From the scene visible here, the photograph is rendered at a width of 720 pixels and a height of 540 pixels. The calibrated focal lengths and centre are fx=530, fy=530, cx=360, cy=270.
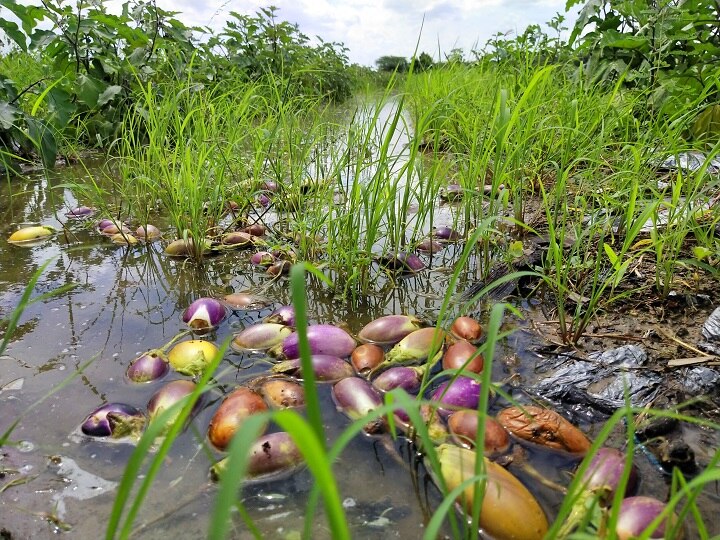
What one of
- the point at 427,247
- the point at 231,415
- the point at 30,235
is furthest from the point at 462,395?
the point at 30,235

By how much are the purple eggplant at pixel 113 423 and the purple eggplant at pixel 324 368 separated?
33 centimetres

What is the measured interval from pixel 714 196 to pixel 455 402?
5.27 ft

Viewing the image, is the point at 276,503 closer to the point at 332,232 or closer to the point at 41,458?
the point at 41,458

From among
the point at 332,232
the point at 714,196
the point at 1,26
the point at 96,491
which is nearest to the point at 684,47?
the point at 714,196

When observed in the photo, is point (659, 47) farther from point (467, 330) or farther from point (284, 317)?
point (284, 317)

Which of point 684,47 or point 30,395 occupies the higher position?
point 684,47

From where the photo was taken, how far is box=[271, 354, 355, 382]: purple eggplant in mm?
1249

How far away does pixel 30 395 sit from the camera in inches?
47.5

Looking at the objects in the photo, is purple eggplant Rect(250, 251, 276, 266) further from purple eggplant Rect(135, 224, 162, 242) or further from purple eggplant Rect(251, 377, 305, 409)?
purple eggplant Rect(251, 377, 305, 409)

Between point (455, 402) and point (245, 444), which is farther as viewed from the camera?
point (455, 402)

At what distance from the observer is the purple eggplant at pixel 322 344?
4.33 feet

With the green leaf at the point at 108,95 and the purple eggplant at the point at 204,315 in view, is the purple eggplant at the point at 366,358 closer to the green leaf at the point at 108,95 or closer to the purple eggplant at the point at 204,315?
the purple eggplant at the point at 204,315

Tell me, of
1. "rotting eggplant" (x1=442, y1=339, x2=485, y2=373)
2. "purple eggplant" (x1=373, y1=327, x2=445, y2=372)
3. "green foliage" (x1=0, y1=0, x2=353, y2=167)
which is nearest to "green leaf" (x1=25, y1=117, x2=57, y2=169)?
"green foliage" (x1=0, y1=0, x2=353, y2=167)

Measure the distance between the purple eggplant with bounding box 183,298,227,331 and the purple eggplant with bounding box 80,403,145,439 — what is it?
428 millimetres
